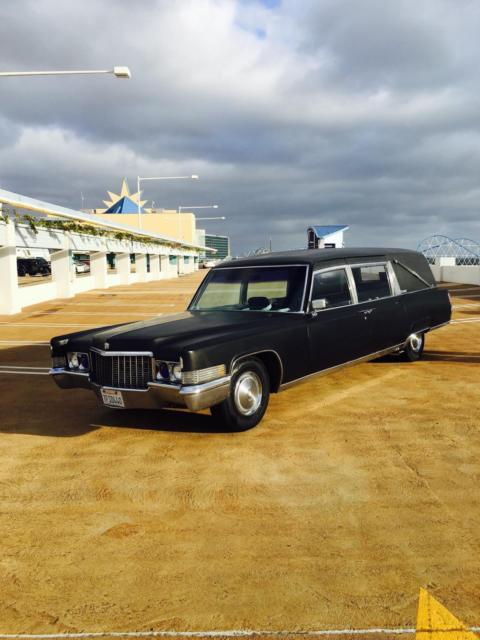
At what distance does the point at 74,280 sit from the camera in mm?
26000

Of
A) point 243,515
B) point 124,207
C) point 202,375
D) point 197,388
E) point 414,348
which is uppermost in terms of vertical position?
point 124,207

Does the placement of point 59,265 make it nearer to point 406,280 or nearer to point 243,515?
point 406,280

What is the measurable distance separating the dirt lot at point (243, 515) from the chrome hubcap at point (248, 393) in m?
0.30

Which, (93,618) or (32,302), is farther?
(32,302)

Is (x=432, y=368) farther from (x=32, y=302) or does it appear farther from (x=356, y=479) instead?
(x=32, y=302)

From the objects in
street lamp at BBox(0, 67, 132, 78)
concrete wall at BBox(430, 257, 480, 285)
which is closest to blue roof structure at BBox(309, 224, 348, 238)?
concrete wall at BBox(430, 257, 480, 285)

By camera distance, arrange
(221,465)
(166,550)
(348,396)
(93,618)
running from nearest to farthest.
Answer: (93,618) < (166,550) < (221,465) < (348,396)

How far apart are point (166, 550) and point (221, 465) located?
1319 mm

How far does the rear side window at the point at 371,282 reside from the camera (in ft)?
22.6

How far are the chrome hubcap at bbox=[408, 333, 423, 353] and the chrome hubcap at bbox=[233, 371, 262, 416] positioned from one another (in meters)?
3.81

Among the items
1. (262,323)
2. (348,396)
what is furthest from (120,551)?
(348,396)

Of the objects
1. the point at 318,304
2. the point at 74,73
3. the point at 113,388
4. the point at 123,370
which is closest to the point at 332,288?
the point at 318,304

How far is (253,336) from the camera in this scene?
5.21 metres

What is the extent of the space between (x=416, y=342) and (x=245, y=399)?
4322 mm
